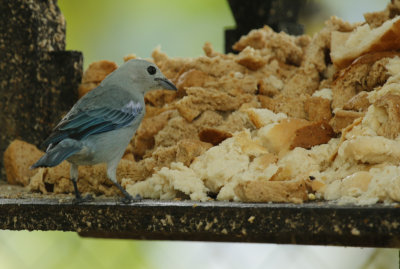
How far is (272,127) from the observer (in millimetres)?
1596

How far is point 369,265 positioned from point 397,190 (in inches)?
55.8

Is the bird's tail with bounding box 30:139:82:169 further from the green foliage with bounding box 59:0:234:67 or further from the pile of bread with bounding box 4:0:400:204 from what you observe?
the green foliage with bounding box 59:0:234:67

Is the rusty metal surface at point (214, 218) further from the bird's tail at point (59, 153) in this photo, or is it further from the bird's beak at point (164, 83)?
the bird's beak at point (164, 83)

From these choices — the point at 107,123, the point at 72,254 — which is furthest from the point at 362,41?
the point at 72,254

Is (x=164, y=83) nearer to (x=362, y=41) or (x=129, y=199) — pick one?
(x=129, y=199)

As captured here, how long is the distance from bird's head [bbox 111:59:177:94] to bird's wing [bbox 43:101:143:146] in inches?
4.1

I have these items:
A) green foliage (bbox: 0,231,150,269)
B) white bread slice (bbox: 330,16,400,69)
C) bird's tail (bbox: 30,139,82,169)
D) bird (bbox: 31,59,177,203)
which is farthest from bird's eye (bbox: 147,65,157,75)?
green foliage (bbox: 0,231,150,269)

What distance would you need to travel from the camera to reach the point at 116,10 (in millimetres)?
4492

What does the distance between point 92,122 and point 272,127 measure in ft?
1.68

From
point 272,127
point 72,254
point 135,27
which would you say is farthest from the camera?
point 135,27

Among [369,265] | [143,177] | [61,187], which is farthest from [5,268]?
[369,265]

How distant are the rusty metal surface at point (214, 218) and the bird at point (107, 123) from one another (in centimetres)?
8

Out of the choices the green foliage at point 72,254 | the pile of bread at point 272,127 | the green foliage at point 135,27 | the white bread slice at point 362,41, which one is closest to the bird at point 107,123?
the pile of bread at point 272,127

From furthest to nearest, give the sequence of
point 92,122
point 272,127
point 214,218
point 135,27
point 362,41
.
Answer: point 135,27
point 362,41
point 272,127
point 92,122
point 214,218
